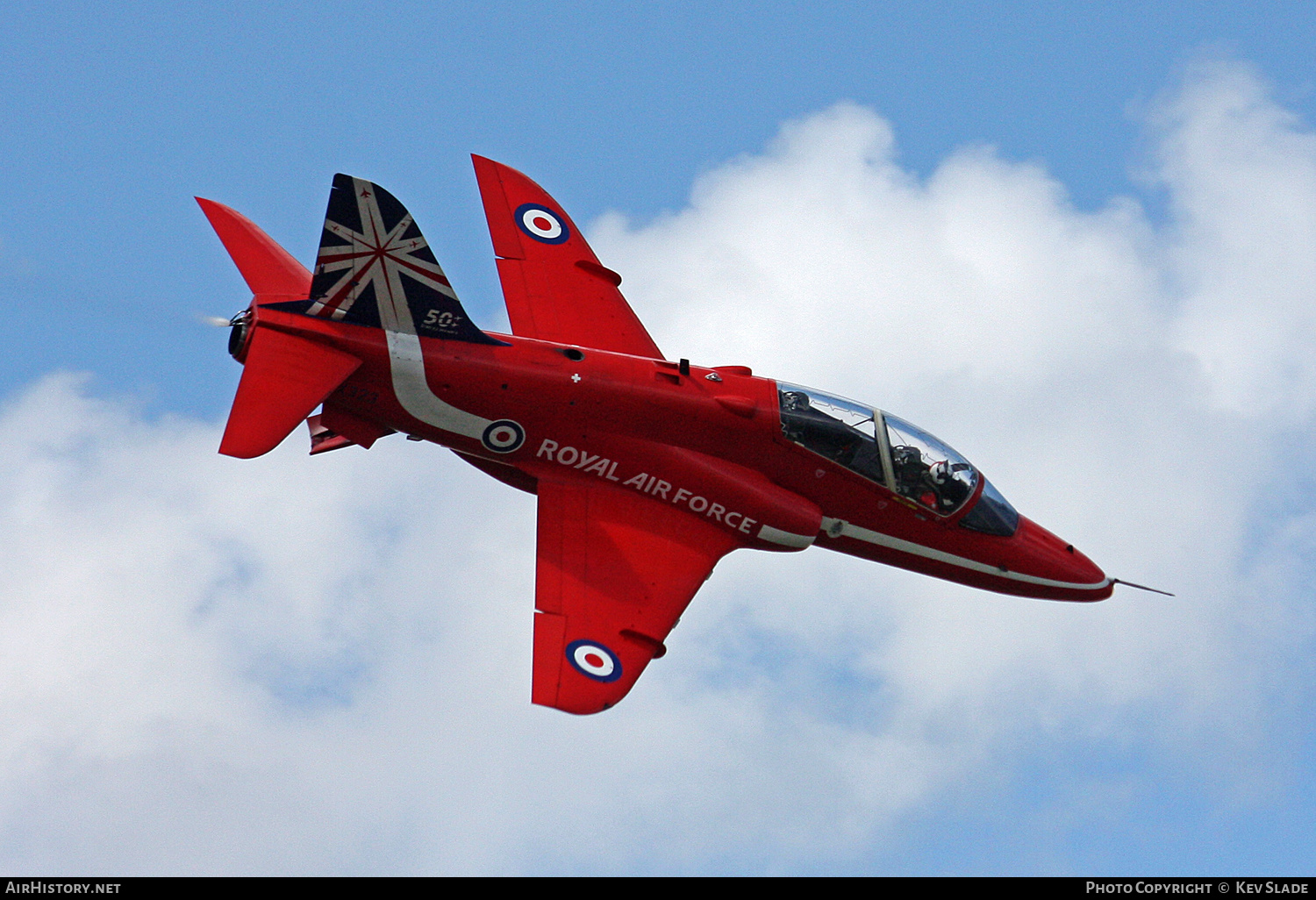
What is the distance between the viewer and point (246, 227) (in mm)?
30016

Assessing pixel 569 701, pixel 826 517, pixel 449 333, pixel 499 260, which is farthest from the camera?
pixel 499 260

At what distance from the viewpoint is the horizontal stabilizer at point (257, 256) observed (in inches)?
1136

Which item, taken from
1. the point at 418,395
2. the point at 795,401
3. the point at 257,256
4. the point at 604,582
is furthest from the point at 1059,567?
the point at 257,256

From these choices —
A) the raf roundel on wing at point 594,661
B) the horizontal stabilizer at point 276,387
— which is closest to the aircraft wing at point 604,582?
the raf roundel on wing at point 594,661

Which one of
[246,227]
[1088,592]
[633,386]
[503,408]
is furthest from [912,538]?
[246,227]

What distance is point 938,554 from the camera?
30.7m

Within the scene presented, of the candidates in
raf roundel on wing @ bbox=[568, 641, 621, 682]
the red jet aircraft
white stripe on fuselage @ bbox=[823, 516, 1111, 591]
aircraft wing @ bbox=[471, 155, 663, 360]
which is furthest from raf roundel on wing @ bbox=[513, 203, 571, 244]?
raf roundel on wing @ bbox=[568, 641, 621, 682]

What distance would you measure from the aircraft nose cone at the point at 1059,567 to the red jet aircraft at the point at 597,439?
0.04m

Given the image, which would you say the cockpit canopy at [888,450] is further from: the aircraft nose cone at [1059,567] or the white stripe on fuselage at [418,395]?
the white stripe on fuselage at [418,395]

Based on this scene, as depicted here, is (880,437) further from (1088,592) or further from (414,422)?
(414,422)

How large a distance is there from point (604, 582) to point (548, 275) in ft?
23.3

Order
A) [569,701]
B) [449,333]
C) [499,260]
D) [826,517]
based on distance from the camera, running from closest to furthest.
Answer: [569,701], [449,333], [826,517], [499,260]

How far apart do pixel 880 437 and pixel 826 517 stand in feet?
5.65

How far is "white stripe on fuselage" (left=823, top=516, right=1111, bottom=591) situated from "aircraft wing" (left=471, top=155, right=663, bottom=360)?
4855 mm
